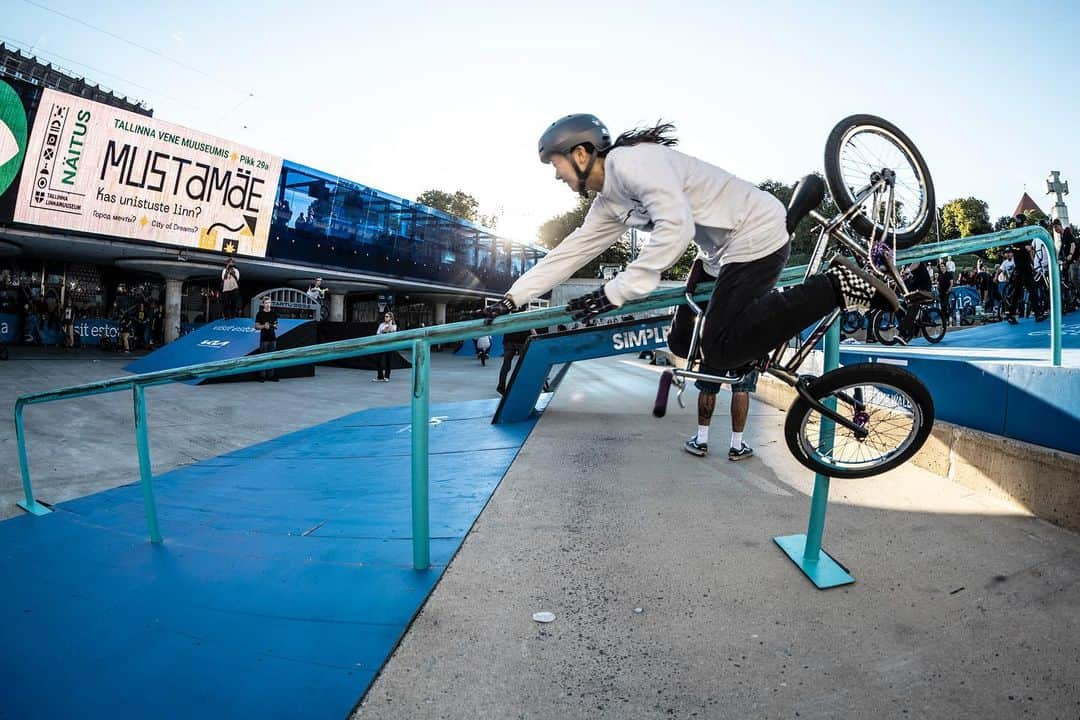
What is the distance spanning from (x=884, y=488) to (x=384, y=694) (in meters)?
3.17

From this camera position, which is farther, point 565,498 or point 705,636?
point 565,498

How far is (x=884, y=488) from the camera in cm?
338

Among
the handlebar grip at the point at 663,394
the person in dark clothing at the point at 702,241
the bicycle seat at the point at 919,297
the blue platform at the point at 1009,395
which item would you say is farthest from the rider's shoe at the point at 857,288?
the blue platform at the point at 1009,395

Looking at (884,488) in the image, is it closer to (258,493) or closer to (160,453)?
(258,493)

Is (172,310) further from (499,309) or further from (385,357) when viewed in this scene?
(499,309)

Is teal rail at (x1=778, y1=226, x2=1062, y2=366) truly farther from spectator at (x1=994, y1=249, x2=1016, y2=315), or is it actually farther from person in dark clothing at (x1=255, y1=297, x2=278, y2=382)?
person in dark clothing at (x1=255, y1=297, x2=278, y2=382)

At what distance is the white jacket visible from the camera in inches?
75.0

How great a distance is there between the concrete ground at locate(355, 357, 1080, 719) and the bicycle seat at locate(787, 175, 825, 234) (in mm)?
1499

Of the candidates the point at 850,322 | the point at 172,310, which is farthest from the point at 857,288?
the point at 172,310

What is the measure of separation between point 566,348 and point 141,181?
18023 mm

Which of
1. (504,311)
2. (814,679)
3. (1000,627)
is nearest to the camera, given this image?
(814,679)

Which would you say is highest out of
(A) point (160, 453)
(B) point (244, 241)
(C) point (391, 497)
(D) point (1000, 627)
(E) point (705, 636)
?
(B) point (244, 241)

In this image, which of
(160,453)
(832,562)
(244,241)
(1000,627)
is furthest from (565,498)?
(244,241)

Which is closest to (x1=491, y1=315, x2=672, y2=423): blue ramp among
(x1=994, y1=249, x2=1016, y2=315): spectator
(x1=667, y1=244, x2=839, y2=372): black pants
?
(x1=667, y1=244, x2=839, y2=372): black pants
